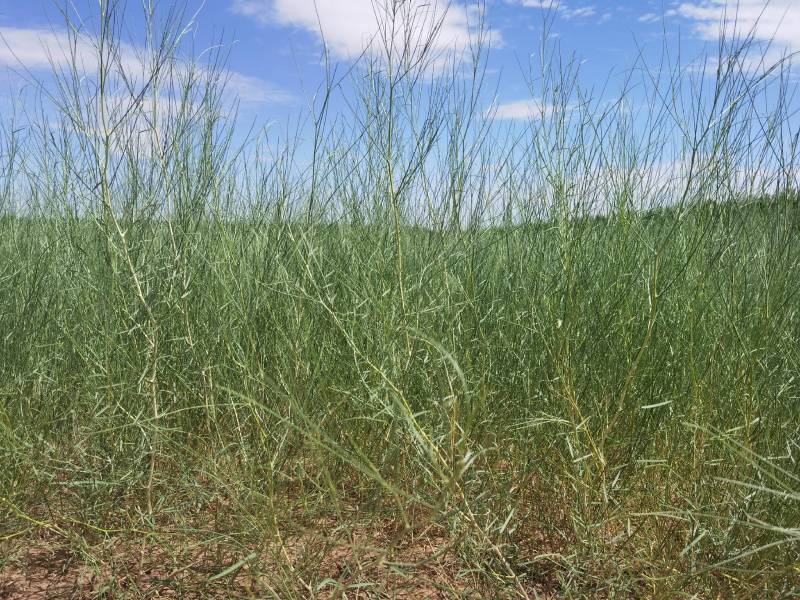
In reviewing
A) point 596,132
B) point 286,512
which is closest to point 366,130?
point 596,132

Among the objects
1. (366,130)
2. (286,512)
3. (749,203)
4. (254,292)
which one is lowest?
(286,512)

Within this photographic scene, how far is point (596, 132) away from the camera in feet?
7.42

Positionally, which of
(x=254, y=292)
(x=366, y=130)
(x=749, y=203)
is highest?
(x=366, y=130)

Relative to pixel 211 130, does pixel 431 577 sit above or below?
below

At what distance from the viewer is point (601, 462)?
1766 mm

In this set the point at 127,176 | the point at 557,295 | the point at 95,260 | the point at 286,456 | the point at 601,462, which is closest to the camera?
the point at 601,462

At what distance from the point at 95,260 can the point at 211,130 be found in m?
0.65

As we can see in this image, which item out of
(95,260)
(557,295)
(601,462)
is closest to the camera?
(601,462)

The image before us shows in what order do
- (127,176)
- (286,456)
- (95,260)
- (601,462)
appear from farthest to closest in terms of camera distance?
(95,260), (127,176), (286,456), (601,462)

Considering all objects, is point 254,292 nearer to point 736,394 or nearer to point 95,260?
point 95,260

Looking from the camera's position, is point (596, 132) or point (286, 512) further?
point (596, 132)

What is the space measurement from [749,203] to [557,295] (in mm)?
715

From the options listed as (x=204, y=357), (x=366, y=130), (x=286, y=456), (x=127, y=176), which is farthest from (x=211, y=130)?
(x=286, y=456)

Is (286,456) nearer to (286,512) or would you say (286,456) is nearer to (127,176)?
(286,512)
